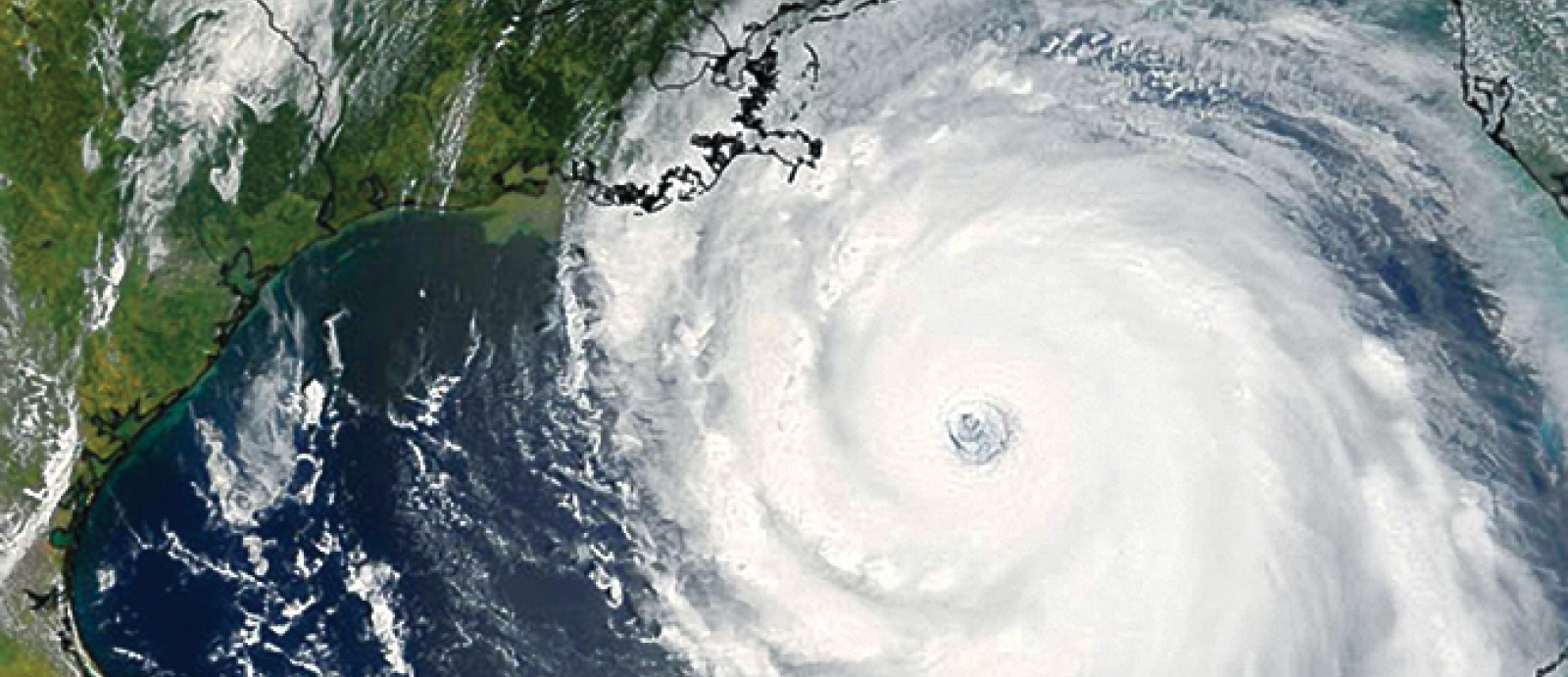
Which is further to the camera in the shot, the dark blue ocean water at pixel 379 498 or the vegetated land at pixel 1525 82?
the dark blue ocean water at pixel 379 498

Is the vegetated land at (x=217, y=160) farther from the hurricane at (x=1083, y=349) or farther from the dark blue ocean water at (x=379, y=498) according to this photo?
the hurricane at (x=1083, y=349)

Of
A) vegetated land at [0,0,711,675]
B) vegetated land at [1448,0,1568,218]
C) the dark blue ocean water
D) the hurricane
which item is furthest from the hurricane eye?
vegetated land at [1448,0,1568,218]

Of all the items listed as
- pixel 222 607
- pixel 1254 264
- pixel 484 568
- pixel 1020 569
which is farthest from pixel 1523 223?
pixel 222 607

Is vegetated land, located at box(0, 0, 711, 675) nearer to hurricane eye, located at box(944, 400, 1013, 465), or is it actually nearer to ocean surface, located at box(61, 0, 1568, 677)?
ocean surface, located at box(61, 0, 1568, 677)

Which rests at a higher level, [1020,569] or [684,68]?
[684,68]

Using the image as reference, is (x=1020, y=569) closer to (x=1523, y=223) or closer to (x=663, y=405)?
(x=663, y=405)

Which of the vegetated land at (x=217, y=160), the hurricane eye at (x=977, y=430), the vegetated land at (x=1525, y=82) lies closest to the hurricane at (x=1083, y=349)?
the hurricane eye at (x=977, y=430)
